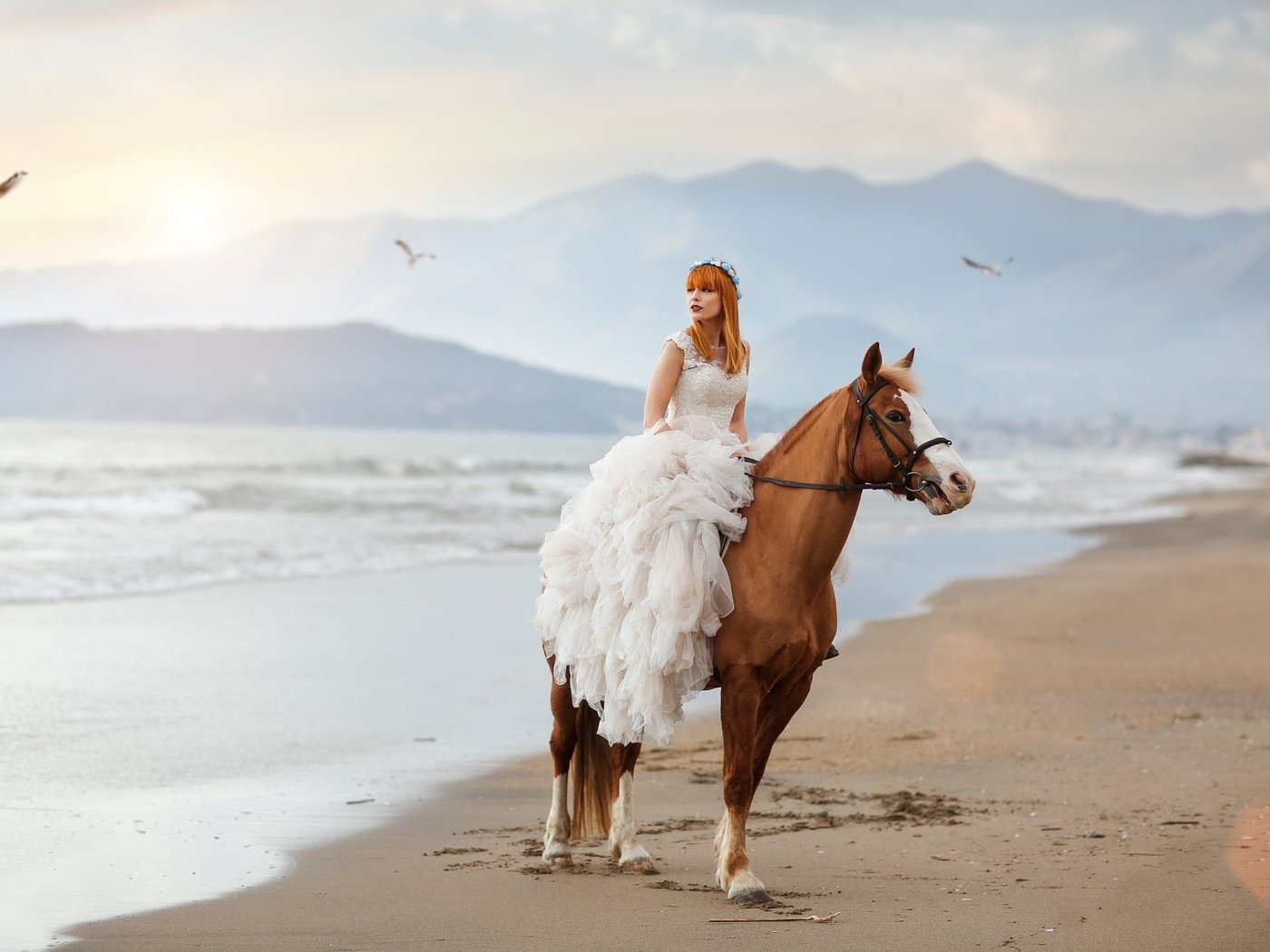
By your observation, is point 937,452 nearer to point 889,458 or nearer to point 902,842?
point 889,458

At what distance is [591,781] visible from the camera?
252 inches

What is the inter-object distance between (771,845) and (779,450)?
1974 millimetres

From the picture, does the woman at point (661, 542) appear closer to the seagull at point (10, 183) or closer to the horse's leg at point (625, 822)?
the horse's leg at point (625, 822)

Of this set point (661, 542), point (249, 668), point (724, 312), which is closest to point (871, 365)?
point (724, 312)

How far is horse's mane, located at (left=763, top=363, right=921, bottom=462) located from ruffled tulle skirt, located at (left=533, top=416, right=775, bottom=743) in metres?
0.18

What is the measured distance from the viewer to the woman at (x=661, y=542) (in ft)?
18.4

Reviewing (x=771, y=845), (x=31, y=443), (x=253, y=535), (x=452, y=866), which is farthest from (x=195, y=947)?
(x=31, y=443)

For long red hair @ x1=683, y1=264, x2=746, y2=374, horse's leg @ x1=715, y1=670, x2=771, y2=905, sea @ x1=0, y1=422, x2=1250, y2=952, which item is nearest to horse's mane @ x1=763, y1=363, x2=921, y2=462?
long red hair @ x1=683, y1=264, x2=746, y2=374

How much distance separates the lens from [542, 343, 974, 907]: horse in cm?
539

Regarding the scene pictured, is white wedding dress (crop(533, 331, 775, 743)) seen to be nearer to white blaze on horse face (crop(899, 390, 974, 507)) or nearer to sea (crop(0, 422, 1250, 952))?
white blaze on horse face (crop(899, 390, 974, 507))

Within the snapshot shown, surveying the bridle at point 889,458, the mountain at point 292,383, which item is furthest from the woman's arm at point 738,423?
the mountain at point 292,383

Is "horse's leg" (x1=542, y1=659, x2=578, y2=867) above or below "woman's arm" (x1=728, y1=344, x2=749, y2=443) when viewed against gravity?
below

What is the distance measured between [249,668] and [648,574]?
616 cm

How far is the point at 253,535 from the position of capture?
75.1 feet
